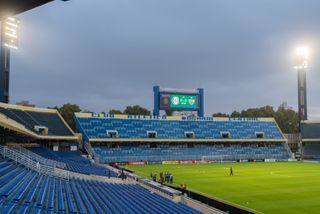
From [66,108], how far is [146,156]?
1445 inches

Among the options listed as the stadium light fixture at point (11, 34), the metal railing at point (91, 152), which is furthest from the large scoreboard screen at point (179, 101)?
the stadium light fixture at point (11, 34)

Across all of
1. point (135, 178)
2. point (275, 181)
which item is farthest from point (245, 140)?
point (135, 178)

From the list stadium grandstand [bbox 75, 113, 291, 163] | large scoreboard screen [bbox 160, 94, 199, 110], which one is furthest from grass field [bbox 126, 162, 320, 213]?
large scoreboard screen [bbox 160, 94, 199, 110]

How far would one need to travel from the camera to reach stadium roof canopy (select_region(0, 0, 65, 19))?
144 inches

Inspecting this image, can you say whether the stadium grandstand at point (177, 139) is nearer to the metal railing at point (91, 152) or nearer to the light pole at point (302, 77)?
the metal railing at point (91, 152)

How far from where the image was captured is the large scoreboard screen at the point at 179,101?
241 feet

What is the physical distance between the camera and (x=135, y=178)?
35031 mm

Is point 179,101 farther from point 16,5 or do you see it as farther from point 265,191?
point 16,5

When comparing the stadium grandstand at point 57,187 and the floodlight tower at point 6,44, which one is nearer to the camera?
the stadium grandstand at point 57,187

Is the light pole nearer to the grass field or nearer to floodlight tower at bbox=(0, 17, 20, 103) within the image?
the grass field

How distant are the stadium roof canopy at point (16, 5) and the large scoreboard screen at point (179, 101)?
69.0 m

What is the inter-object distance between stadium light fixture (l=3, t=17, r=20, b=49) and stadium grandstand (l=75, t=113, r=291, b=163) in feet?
86.9

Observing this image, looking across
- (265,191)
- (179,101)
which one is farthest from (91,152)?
(265,191)

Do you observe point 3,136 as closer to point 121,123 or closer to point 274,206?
point 274,206
